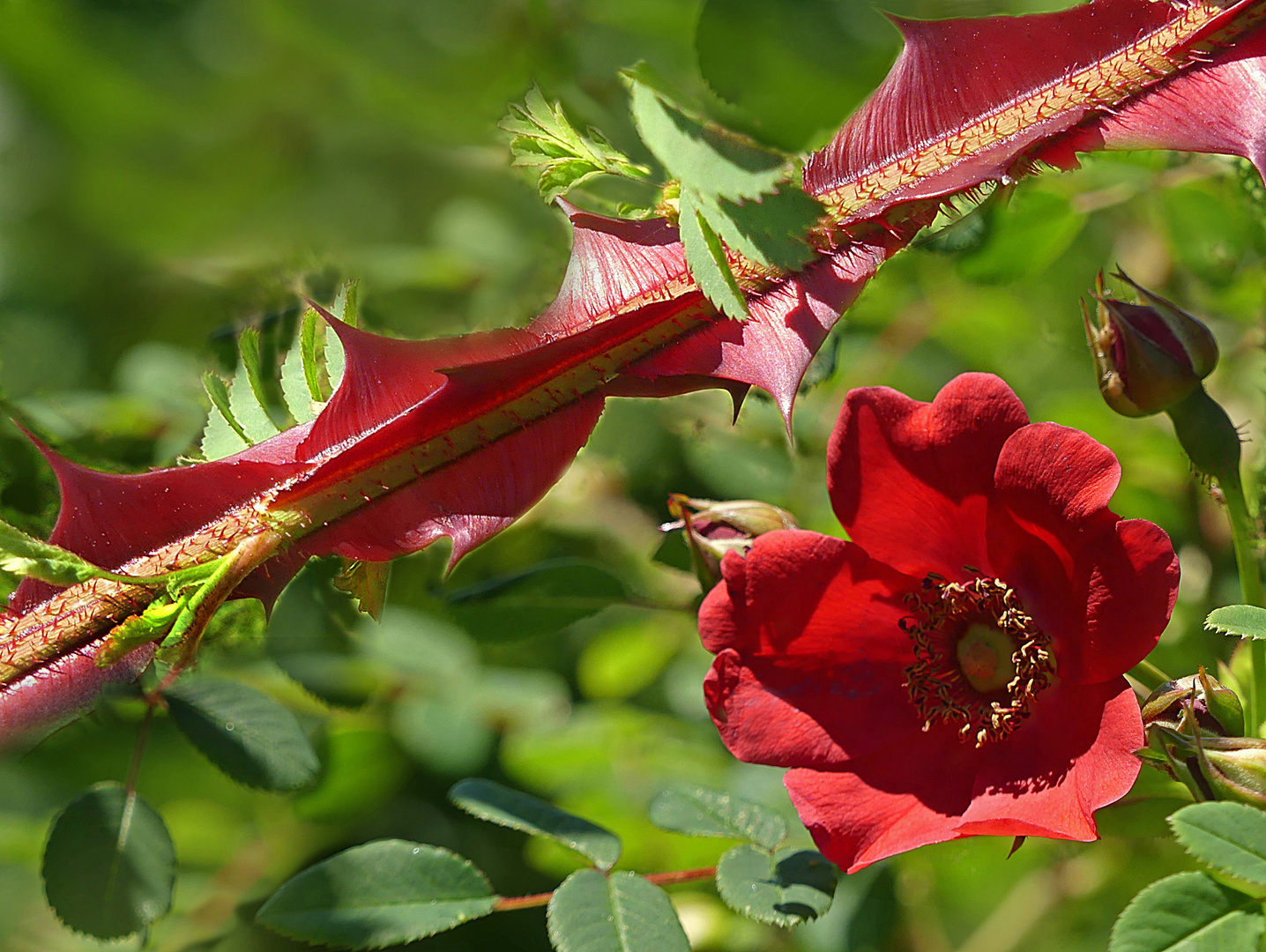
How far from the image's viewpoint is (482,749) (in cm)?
96

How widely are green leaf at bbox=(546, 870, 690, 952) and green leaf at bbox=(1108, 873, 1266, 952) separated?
206 mm

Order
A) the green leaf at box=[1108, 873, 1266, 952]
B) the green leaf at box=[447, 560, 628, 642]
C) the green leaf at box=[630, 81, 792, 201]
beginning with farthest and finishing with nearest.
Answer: the green leaf at box=[447, 560, 628, 642] < the green leaf at box=[1108, 873, 1266, 952] < the green leaf at box=[630, 81, 792, 201]

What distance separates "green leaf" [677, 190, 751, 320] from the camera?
409 millimetres

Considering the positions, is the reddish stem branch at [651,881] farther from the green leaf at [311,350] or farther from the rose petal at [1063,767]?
the green leaf at [311,350]

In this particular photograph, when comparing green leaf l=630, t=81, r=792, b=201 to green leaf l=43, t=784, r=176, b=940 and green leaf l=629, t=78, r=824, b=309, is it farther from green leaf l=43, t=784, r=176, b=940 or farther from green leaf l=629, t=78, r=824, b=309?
green leaf l=43, t=784, r=176, b=940

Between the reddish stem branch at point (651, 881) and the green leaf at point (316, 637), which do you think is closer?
the reddish stem branch at point (651, 881)

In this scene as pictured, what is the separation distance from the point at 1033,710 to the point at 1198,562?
0.55 meters

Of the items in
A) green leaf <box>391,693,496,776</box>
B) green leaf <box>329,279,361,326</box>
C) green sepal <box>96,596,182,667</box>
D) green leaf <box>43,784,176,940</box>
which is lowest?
green leaf <box>391,693,496,776</box>

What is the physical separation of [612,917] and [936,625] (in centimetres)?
23

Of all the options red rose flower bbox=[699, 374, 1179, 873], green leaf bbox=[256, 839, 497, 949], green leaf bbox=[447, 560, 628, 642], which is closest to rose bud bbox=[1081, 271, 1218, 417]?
red rose flower bbox=[699, 374, 1179, 873]

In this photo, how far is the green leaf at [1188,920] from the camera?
0.47 metres

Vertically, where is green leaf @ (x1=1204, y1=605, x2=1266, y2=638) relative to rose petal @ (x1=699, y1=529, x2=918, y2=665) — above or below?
below

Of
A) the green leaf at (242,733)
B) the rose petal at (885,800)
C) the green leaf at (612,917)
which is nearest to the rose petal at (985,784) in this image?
the rose petal at (885,800)

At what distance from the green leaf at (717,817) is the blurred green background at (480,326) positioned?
0.14 metres
